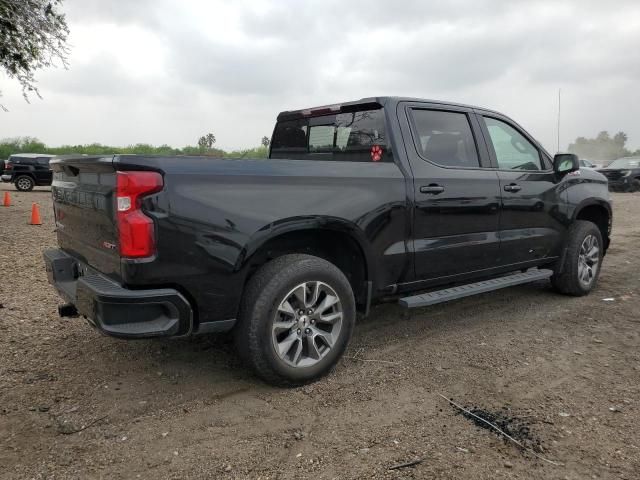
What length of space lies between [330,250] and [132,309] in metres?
1.51

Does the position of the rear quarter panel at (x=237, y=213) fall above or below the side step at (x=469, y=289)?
above

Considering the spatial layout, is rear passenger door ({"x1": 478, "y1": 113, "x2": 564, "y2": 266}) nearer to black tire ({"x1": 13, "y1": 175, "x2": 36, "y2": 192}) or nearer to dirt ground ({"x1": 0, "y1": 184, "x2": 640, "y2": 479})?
dirt ground ({"x1": 0, "y1": 184, "x2": 640, "y2": 479})

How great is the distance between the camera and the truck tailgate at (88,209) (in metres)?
2.85

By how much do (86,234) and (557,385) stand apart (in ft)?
10.3

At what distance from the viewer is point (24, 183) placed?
20078 millimetres

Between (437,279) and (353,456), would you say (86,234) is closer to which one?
(353,456)

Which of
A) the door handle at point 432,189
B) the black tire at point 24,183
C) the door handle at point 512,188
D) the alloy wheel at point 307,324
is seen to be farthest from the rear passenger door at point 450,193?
the black tire at point 24,183

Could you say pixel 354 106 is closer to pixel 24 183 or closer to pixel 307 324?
pixel 307 324

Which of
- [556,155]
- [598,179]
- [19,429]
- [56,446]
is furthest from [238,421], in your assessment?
[598,179]

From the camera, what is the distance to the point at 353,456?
8.38 feet

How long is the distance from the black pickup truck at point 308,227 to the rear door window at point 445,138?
0.01 m

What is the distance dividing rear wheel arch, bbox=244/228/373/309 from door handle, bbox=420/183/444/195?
689 mm

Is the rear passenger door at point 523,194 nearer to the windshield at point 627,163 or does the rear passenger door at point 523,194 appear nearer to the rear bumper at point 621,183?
the rear bumper at point 621,183

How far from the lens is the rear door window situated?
404 cm
